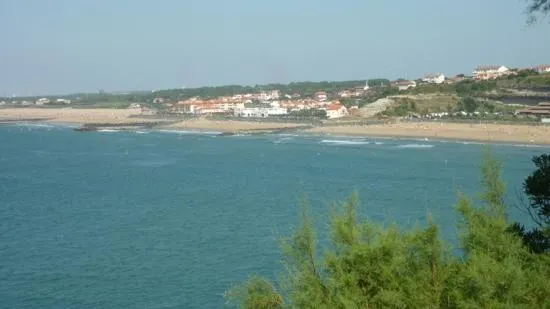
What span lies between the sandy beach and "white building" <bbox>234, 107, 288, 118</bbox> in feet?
43.7

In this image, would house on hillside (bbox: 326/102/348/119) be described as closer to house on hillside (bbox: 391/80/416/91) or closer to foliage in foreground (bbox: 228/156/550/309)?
house on hillside (bbox: 391/80/416/91)

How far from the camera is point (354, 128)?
40719 mm

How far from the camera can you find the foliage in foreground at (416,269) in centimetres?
405

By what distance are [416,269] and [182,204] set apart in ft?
45.6

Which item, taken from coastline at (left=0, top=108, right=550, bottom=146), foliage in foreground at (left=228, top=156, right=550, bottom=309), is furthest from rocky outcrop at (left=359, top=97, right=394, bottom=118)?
foliage in foreground at (left=228, top=156, right=550, bottom=309)

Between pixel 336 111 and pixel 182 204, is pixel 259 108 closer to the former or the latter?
pixel 336 111

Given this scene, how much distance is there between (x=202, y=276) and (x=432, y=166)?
14556 mm

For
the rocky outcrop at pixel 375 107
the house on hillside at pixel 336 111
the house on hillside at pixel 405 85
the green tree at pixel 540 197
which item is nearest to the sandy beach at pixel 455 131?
the rocky outcrop at pixel 375 107

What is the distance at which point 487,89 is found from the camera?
4597 cm

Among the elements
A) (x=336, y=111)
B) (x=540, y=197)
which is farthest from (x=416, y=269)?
(x=336, y=111)

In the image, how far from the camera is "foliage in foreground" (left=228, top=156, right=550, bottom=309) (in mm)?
4047

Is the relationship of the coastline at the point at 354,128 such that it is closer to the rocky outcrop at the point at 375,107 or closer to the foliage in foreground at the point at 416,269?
the rocky outcrop at the point at 375,107

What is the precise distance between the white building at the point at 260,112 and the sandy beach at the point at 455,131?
13.3 metres

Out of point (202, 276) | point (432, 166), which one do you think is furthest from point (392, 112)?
point (202, 276)
